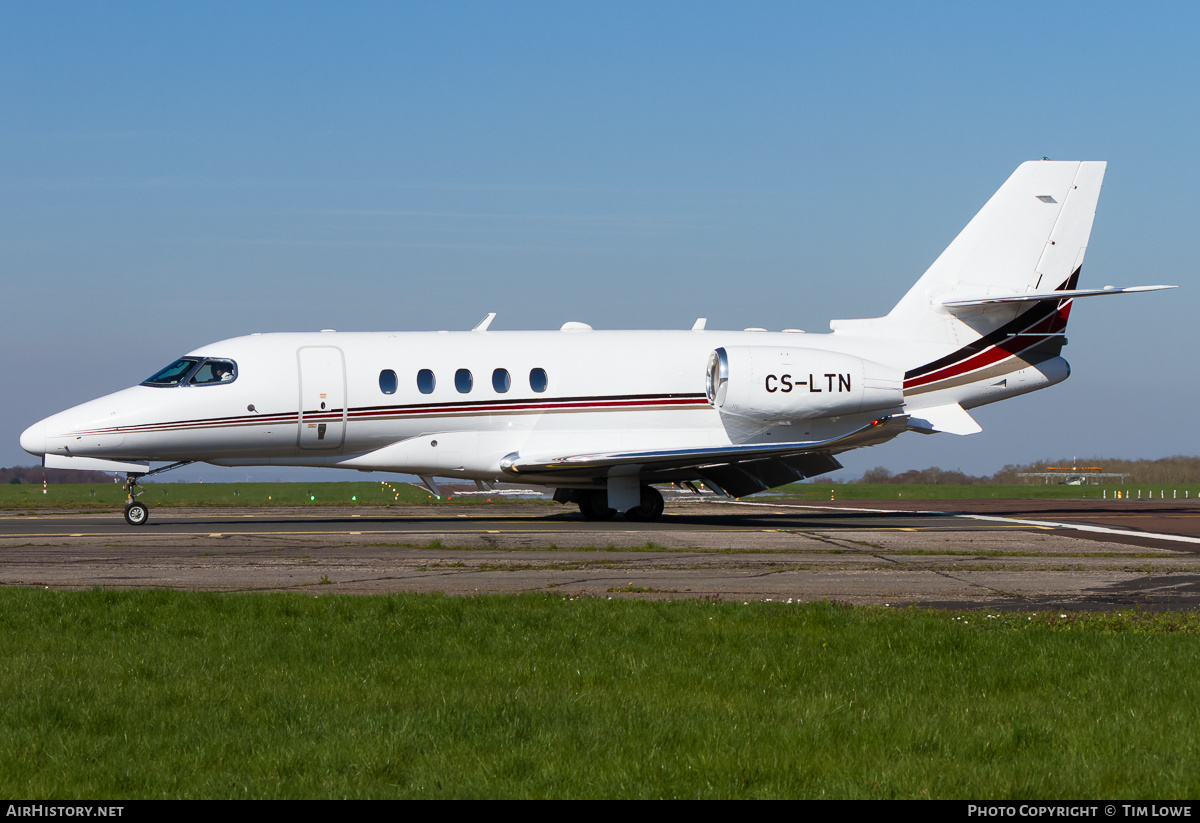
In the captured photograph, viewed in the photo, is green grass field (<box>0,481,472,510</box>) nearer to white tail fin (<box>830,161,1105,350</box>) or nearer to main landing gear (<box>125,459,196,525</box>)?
main landing gear (<box>125,459,196,525</box>)

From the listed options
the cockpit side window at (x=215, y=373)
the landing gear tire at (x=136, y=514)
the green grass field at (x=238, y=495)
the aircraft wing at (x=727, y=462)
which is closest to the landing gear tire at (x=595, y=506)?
the aircraft wing at (x=727, y=462)

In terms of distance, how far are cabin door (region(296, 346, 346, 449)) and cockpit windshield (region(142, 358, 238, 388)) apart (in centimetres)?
142

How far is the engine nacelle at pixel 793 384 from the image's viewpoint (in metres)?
24.2

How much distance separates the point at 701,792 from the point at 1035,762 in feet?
5.57

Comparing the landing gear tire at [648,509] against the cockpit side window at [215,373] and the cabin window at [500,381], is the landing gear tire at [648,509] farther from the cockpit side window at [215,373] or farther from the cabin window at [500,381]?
the cockpit side window at [215,373]

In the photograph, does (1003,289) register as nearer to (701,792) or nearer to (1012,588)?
(1012,588)

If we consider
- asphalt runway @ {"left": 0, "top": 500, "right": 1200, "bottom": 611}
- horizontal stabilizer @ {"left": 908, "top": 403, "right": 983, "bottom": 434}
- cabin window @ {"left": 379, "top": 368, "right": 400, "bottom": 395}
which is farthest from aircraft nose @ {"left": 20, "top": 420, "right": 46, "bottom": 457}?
horizontal stabilizer @ {"left": 908, "top": 403, "right": 983, "bottom": 434}

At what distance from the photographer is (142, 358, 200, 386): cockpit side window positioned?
74.7 feet

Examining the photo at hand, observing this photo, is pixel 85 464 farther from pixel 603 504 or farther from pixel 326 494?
pixel 326 494

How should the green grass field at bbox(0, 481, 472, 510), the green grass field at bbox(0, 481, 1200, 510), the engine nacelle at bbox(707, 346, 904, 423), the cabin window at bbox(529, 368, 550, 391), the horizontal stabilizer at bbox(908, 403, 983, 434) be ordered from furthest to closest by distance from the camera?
the green grass field at bbox(0, 481, 1200, 510) < the green grass field at bbox(0, 481, 472, 510) < the horizontal stabilizer at bbox(908, 403, 983, 434) < the engine nacelle at bbox(707, 346, 904, 423) < the cabin window at bbox(529, 368, 550, 391)

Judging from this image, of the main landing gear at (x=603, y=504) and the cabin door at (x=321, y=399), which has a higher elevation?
the cabin door at (x=321, y=399)

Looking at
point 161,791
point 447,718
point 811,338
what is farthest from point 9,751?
point 811,338

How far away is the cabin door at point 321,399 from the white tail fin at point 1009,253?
1174 cm

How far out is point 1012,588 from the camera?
12453 millimetres
